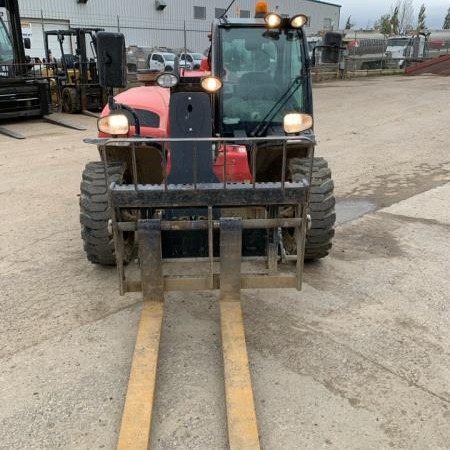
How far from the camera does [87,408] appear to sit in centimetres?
292

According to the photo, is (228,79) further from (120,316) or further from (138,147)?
(120,316)

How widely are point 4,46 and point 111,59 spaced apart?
36.9ft

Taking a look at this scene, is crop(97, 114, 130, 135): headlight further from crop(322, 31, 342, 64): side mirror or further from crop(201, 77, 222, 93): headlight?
crop(322, 31, 342, 64): side mirror

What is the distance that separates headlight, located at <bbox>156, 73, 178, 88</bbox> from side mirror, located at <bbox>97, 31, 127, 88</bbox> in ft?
1.67

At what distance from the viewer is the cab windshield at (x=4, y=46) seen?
42.2 ft

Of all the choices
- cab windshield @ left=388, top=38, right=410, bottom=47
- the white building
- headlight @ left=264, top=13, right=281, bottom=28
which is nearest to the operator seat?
headlight @ left=264, top=13, right=281, bottom=28

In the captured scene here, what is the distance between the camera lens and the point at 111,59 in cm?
343

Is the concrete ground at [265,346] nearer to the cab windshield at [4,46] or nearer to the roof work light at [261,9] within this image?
the roof work light at [261,9]

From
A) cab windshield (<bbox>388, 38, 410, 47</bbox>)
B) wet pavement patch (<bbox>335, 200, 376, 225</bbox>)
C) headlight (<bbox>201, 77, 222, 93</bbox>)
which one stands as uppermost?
headlight (<bbox>201, 77, 222, 93</bbox>)

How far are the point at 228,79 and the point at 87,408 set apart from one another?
3.01 metres

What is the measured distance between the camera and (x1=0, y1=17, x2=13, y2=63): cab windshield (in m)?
12.9

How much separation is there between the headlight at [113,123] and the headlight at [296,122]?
124cm

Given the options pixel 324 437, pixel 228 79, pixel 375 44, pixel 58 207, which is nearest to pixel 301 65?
pixel 228 79

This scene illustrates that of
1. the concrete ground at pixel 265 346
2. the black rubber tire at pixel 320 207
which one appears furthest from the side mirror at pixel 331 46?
the concrete ground at pixel 265 346
